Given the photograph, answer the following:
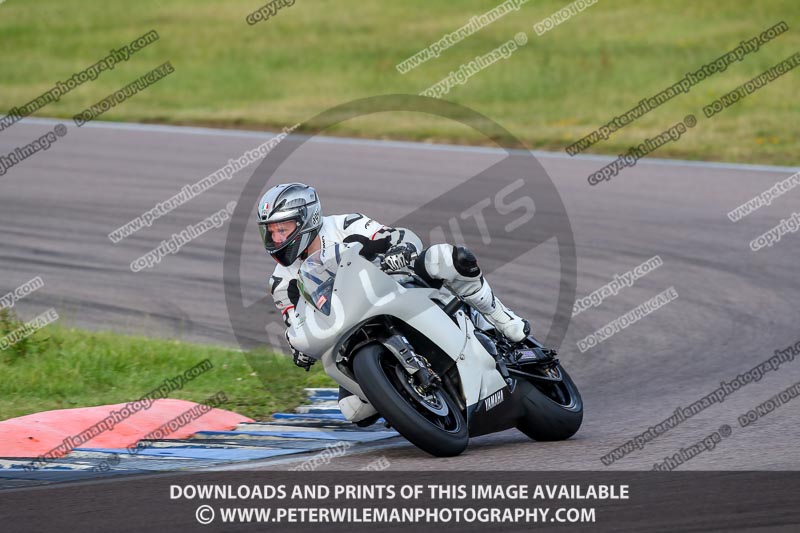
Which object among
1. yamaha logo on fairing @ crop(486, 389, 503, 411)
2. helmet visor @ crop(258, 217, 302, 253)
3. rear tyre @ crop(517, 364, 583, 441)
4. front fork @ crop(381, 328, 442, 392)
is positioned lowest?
rear tyre @ crop(517, 364, 583, 441)

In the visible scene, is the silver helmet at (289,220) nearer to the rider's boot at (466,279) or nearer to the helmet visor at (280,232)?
the helmet visor at (280,232)

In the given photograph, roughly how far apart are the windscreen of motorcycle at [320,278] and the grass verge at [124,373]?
177cm

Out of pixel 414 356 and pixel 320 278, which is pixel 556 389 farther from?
pixel 320 278

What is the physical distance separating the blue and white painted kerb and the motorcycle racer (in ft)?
1.41

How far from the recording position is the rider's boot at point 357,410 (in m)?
7.06

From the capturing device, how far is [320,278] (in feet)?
21.8

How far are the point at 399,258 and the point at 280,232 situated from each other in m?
0.82

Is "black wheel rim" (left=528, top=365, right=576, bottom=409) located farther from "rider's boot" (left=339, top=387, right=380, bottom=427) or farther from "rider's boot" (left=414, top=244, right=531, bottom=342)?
"rider's boot" (left=339, top=387, right=380, bottom=427)

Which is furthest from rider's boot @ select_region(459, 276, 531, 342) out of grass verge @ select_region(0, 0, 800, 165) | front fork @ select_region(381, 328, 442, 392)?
grass verge @ select_region(0, 0, 800, 165)

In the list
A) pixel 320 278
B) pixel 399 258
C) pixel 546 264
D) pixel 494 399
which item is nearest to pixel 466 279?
pixel 399 258

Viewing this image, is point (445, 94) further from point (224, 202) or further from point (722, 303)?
point (722, 303)

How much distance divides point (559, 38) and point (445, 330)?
26.6 metres

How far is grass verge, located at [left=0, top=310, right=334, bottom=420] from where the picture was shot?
8.54 metres

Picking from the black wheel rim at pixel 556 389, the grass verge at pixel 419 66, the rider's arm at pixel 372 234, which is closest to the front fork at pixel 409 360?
the rider's arm at pixel 372 234
